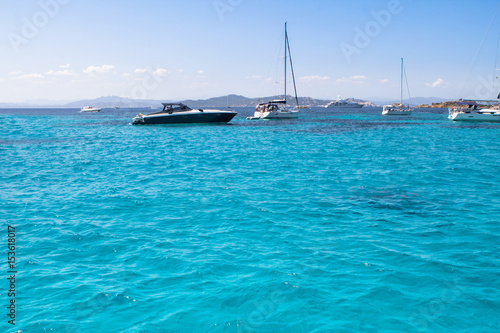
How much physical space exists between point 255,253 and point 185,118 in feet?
177

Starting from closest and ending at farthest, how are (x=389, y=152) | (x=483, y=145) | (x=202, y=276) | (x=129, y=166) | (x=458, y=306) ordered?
→ (x=458, y=306) → (x=202, y=276) → (x=129, y=166) → (x=389, y=152) → (x=483, y=145)

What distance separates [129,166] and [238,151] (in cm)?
1000

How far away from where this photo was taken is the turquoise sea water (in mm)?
6422

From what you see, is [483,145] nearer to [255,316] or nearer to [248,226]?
[248,226]

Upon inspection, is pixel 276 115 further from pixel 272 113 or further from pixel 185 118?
pixel 185 118

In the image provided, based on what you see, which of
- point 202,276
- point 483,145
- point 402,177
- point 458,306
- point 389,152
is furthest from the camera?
point 483,145

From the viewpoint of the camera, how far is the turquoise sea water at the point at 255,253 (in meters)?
6.42

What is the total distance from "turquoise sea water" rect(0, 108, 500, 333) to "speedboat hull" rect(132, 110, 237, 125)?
138 feet

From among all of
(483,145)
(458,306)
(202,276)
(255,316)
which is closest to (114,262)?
(202,276)

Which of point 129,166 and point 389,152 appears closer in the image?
point 129,166

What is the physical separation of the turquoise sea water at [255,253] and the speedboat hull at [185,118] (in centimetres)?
4216

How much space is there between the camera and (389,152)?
29094 millimetres

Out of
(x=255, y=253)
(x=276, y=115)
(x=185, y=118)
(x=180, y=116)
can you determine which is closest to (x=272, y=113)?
(x=276, y=115)

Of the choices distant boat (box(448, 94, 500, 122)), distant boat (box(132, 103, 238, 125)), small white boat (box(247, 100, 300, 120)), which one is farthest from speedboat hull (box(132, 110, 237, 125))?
distant boat (box(448, 94, 500, 122))
